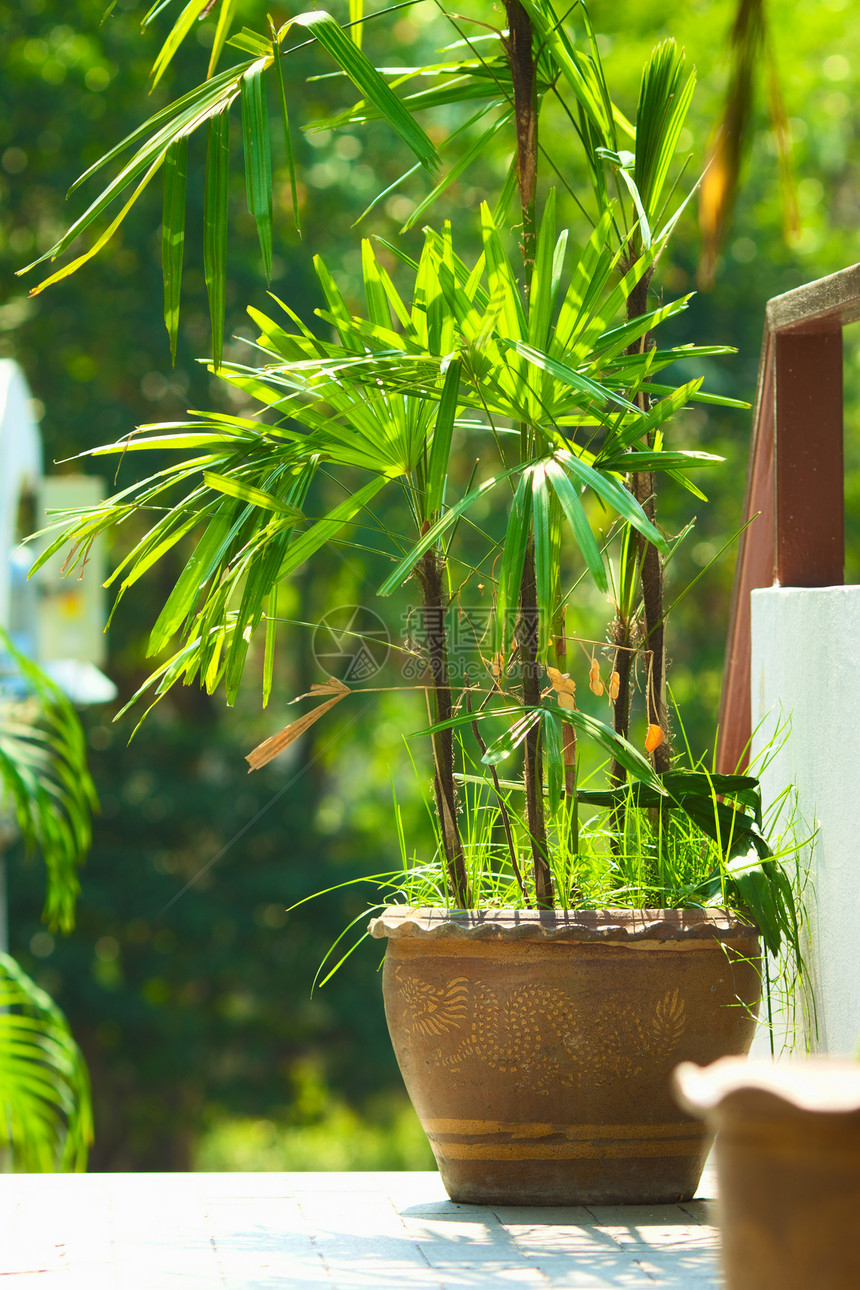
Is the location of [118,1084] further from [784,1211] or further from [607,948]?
[784,1211]

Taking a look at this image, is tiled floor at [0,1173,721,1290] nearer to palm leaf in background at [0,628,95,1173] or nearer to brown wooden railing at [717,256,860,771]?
brown wooden railing at [717,256,860,771]

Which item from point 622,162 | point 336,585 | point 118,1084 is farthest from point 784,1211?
point 118,1084

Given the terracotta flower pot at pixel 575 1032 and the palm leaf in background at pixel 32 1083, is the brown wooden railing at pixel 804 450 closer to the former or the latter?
the terracotta flower pot at pixel 575 1032

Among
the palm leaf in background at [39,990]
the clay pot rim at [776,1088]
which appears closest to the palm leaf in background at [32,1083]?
the palm leaf in background at [39,990]

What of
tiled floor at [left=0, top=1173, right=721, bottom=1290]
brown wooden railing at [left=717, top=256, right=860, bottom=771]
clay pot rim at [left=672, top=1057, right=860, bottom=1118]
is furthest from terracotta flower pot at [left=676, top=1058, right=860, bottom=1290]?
brown wooden railing at [left=717, top=256, right=860, bottom=771]

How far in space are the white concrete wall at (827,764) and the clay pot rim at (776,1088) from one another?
0.81 meters

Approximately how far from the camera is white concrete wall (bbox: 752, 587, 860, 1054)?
2012mm

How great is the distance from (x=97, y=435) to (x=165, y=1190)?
25.9ft

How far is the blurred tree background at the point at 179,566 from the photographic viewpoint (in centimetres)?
960

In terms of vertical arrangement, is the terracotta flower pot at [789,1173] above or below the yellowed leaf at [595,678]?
below

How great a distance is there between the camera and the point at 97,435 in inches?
377

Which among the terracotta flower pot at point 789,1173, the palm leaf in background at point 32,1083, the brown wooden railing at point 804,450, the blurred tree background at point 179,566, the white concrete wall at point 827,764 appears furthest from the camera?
the blurred tree background at point 179,566

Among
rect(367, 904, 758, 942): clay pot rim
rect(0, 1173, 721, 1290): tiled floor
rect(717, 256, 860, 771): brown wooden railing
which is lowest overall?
rect(0, 1173, 721, 1290): tiled floor

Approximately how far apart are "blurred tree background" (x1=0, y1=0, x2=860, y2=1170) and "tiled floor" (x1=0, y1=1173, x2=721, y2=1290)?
7.24 meters
